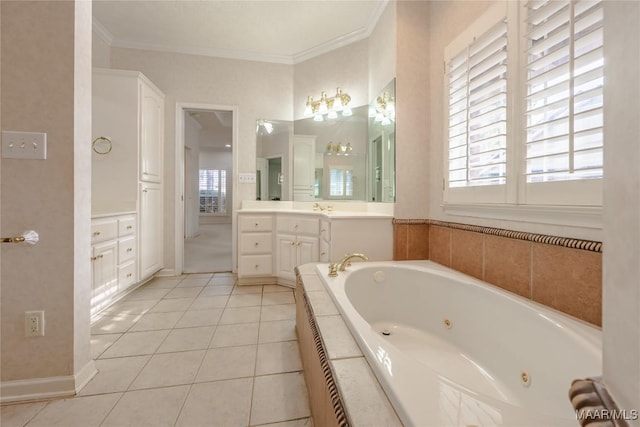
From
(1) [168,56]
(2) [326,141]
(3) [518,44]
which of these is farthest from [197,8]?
(3) [518,44]

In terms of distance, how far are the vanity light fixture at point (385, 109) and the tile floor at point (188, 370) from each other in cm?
183

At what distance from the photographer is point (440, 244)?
6.70ft

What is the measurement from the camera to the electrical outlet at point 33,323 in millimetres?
1261

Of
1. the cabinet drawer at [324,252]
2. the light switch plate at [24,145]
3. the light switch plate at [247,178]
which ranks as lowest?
the cabinet drawer at [324,252]

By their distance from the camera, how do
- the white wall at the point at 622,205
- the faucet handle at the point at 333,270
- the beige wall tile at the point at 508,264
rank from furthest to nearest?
1. the faucet handle at the point at 333,270
2. the beige wall tile at the point at 508,264
3. the white wall at the point at 622,205

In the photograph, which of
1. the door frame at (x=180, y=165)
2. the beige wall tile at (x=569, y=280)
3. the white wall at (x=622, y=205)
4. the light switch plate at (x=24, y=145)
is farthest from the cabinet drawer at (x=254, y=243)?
the white wall at (x=622, y=205)

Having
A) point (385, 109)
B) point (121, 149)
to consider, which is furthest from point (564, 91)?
point (121, 149)

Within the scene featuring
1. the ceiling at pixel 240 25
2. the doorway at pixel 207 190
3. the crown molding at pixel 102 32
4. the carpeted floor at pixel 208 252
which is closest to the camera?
the ceiling at pixel 240 25

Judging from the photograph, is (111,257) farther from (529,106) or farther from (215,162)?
(215,162)

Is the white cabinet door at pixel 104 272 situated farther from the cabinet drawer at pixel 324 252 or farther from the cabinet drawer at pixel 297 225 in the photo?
the cabinet drawer at pixel 324 252

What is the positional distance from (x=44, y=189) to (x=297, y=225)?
6.09 ft

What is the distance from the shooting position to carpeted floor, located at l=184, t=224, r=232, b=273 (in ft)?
12.1

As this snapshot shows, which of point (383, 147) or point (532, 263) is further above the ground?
point (383, 147)

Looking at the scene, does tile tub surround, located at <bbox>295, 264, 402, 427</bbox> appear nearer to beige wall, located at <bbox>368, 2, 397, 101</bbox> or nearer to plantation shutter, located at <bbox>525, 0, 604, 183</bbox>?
plantation shutter, located at <bbox>525, 0, 604, 183</bbox>
